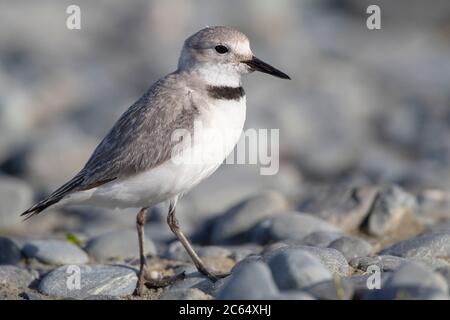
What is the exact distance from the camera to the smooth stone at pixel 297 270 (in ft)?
14.8

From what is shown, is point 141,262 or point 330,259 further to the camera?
point 141,262

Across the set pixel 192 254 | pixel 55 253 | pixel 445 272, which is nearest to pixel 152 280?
pixel 192 254

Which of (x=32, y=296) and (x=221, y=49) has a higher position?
(x=221, y=49)

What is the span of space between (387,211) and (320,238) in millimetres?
1117

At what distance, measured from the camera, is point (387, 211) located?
23.9ft

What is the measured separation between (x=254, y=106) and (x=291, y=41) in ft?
14.1

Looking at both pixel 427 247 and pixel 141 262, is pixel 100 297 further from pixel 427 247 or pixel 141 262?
pixel 427 247

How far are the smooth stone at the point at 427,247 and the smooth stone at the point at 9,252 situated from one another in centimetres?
294

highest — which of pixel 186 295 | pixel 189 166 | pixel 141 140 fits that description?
pixel 141 140

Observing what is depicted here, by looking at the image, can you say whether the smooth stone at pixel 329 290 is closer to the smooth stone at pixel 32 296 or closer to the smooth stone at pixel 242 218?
the smooth stone at pixel 32 296

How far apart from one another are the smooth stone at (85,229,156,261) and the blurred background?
3.53ft
